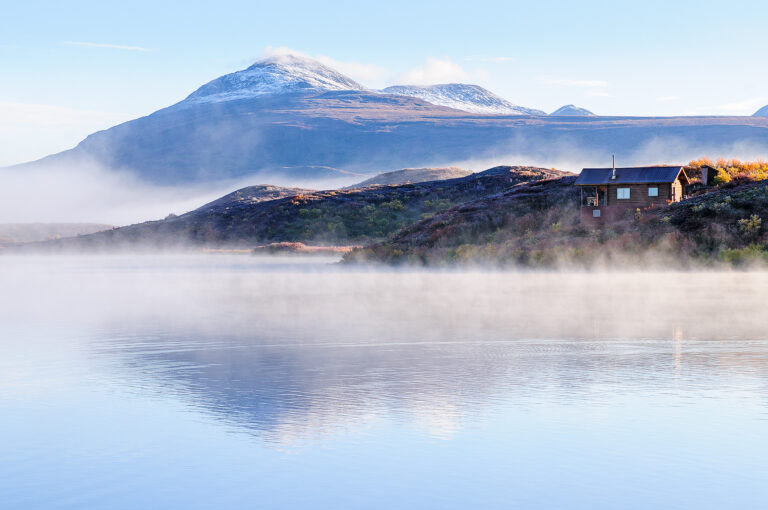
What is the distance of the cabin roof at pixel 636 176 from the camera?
6650 centimetres

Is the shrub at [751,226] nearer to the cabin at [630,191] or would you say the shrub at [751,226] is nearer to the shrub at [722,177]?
the cabin at [630,191]

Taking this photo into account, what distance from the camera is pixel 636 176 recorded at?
2660 inches

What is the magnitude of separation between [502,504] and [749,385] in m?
7.87

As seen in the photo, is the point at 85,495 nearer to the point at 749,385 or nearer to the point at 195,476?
the point at 195,476

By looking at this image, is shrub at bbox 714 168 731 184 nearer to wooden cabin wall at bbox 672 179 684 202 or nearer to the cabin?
wooden cabin wall at bbox 672 179 684 202

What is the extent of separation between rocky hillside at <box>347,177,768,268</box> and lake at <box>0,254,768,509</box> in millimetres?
24371

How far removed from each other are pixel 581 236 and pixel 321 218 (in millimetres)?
55667

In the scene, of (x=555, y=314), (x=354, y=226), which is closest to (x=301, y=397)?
(x=555, y=314)

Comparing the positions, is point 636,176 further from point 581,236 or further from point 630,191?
point 581,236

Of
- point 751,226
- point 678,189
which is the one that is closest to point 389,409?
point 751,226

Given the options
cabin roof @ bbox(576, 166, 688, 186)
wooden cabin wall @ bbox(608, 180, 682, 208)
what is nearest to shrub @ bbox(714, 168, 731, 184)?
cabin roof @ bbox(576, 166, 688, 186)

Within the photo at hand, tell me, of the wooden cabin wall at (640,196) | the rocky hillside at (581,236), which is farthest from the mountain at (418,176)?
the wooden cabin wall at (640,196)

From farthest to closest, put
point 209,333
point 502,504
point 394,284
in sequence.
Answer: point 394,284 → point 209,333 → point 502,504

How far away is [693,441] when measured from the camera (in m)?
12.0
